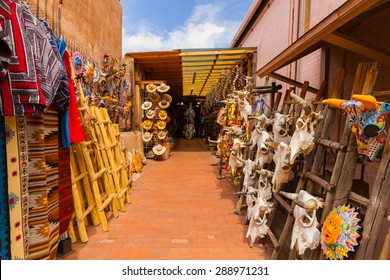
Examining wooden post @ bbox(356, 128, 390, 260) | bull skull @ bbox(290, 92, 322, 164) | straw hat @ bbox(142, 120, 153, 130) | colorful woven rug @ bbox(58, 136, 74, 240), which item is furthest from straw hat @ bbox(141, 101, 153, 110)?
wooden post @ bbox(356, 128, 390, 260)

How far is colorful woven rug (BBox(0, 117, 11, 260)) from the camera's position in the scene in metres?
1.54

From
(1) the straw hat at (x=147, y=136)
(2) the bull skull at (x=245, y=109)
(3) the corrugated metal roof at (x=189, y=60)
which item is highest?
(3) the corrugated metal roof at (x=189, y=60)

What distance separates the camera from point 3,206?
155 cm

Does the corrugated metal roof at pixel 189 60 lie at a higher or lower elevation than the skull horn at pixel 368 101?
higher

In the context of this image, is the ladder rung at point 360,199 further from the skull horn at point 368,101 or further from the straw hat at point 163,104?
the straw hat at point 163,104

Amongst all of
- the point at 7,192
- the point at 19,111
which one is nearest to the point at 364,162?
the point at 19,111

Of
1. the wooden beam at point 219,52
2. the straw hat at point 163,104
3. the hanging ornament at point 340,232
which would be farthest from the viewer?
the straw hat at point 163,104

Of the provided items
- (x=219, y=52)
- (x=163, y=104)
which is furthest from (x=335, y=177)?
(x=163, y=104)

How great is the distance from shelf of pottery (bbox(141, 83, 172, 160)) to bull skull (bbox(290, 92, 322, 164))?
624cm

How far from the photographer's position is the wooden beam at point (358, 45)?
6.57 ft

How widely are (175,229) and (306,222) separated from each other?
1.79 metres

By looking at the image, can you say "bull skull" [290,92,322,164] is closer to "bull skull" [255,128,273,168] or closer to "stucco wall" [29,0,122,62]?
"bull skull" [255,128,273,168]

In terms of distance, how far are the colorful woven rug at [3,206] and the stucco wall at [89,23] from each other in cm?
205

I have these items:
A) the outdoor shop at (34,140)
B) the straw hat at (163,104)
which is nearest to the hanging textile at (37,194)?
the outdoor shop at (34,140)
